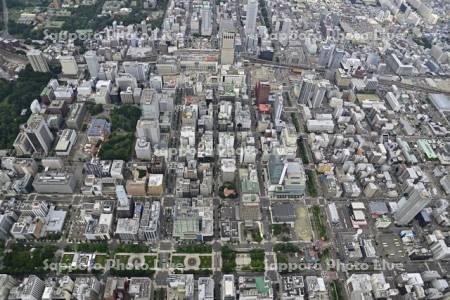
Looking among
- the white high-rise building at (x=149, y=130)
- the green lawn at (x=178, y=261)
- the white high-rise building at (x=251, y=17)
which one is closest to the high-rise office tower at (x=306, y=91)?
the white high-rise building at (x=251, y=17)

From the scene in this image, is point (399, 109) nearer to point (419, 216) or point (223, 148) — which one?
point (419, 216)

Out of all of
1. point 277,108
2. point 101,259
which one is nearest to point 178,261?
point 101,259

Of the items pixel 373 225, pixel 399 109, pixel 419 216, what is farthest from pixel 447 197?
pixel 399 109

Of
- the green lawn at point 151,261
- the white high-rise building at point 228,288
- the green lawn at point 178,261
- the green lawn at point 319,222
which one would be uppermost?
the white high-rise building at point 228,288

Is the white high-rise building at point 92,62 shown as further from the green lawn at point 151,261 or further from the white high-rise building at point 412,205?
the white high-rise building at point 412,205

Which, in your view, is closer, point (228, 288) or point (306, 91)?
point (228, 288)

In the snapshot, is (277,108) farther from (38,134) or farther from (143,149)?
(38,134)
